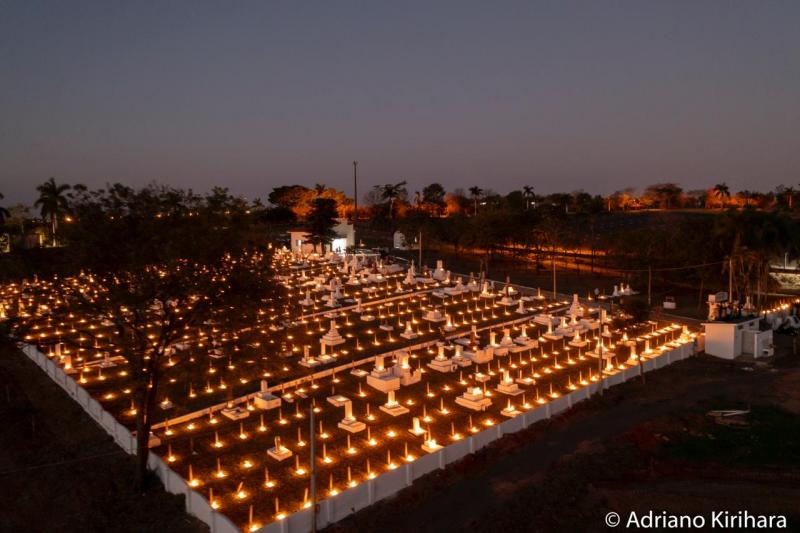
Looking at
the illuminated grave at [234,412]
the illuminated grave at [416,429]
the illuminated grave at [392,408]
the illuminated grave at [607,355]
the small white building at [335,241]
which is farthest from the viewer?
the small white building at [335,241]

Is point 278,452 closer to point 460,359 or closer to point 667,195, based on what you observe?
point 460,359

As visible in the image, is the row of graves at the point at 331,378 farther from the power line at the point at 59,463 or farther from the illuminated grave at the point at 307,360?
the power line at the point at 59,463

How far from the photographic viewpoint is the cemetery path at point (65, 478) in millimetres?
12984

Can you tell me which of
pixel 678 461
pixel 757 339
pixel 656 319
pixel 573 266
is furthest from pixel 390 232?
pixel 678 461

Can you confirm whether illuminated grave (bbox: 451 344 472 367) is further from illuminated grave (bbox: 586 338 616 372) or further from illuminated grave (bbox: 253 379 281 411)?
illuminated grave (bbox: 253 379 281 411)

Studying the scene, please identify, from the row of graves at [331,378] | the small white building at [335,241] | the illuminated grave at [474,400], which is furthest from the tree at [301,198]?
the illuminated grave at [474,400]

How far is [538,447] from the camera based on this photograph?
1631 centimetres

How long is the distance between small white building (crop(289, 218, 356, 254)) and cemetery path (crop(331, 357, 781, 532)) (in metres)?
42.3

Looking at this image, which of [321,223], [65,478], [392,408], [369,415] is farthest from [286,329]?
[321,223]

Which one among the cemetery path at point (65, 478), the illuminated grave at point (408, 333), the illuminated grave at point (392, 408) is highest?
the illuminated grave at point (408, 333)

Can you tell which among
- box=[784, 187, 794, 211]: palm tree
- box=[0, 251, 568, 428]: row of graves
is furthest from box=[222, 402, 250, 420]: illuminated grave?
box=[784, 187, 794, 211]: palm tree

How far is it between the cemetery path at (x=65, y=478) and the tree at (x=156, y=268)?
1.07 m

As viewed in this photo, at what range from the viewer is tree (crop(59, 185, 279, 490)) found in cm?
1316

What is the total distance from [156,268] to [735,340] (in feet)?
83.1
